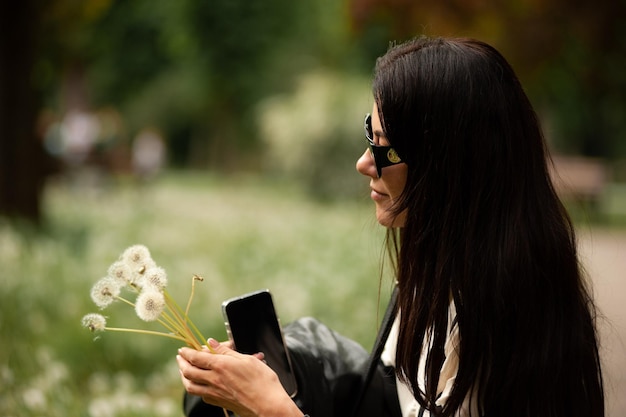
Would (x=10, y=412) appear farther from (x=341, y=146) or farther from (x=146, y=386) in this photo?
(x=341, y=146)

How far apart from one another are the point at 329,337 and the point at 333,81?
51.0 ft

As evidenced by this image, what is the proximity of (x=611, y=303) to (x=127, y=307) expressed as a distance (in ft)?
14.3

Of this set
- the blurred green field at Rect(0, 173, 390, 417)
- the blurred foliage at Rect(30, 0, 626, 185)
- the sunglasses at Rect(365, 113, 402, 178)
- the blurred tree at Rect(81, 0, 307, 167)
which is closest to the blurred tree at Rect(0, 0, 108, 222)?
the blurred green field at Rect(0, 173, 390, 417)

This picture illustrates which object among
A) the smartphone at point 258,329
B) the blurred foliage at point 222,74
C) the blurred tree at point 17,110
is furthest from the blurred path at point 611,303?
the blurred foliage at point 222,74

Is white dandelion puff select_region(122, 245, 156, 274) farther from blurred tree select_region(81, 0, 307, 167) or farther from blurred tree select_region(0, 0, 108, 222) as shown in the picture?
blurred tree select_region(81, 0, 307, 167)

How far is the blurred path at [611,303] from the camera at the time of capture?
3381mm

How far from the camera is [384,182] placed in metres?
1.95

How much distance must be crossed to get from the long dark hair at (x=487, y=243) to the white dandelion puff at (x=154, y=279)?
0.58m

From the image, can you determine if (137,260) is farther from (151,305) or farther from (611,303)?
(611,303)

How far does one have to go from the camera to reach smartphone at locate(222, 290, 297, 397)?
198 centimetres

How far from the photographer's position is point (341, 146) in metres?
15.9

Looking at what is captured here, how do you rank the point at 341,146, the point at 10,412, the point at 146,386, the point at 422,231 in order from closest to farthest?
the point at 422,231 < the point at 10,412 < the point at 146,386 < the point at 341,146

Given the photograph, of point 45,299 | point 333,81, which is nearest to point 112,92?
point 333,81

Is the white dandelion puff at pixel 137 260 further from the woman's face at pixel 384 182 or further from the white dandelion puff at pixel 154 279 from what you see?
the woman's face at pixel 384 182
